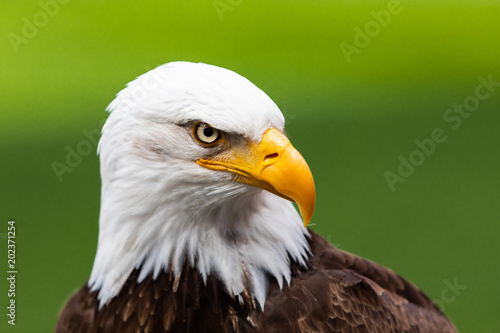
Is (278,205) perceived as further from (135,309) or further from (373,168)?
(373,168)

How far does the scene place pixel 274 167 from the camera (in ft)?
4.47

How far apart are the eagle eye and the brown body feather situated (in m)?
0.34

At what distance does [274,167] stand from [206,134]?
17cm

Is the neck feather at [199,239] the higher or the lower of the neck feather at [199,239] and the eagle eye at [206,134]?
the lower

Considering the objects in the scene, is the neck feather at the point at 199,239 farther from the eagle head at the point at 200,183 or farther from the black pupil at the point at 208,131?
the black pupil at the point at 208,131

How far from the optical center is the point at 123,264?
1.56 m

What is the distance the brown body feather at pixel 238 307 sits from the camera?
1.54 meters

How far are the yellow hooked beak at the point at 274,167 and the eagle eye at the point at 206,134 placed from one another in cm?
5

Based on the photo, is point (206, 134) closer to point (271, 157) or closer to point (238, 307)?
point (271, 157)

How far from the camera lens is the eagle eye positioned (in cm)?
138

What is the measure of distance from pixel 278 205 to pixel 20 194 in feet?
8.48

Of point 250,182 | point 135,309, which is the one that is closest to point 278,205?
point 250,182

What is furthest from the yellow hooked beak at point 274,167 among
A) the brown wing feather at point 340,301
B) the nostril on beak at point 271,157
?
the brown wing feather at point 340,301

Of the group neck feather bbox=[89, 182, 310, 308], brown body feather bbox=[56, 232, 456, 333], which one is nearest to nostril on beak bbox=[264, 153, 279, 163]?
neck feather bbox=[89, 182, 310, 308]
